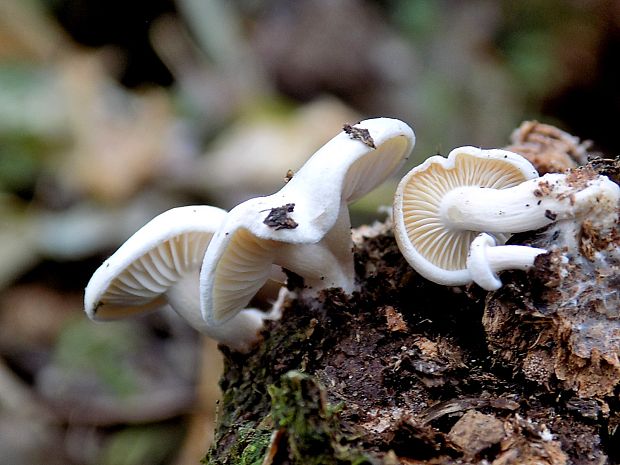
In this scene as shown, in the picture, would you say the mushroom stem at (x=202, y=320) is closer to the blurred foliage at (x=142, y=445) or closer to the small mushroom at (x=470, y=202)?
the small mushroom at (x=470, y=202)

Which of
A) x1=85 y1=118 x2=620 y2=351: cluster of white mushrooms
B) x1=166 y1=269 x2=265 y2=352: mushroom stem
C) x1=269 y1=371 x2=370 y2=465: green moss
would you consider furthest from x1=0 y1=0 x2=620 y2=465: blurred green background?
x1=269 y1=371 x2=370 y2=465: green moss

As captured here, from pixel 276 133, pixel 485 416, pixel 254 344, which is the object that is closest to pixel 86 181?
pixel 276 133

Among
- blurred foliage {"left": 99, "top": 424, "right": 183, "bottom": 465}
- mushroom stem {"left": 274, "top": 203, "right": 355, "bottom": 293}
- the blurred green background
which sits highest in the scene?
the blurred green background

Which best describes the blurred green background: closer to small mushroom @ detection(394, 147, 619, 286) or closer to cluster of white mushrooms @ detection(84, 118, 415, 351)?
cluster of white mushrooms @ detection(84, 118, 415, 351)

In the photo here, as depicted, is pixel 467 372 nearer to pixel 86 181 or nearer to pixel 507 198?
pixel 507 198

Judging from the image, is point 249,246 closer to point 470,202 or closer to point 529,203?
point 470,202

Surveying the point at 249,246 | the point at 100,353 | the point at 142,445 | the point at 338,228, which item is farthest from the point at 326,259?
the point at 100,353
